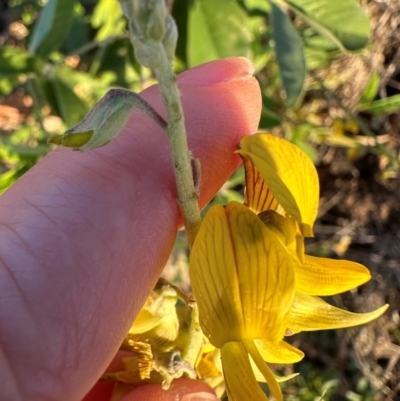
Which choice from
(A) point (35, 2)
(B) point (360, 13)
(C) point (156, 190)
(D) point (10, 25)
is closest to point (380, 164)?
(B) point (360, 13)

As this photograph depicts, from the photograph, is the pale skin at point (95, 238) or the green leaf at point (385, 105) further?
the green leaf at point (385, 105)

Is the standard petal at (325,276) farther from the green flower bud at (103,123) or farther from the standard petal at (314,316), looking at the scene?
Answer: the green flower bud at (103,123)

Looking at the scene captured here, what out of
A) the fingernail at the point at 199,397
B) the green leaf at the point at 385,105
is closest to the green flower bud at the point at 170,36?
the fingernail at the point at 199,397

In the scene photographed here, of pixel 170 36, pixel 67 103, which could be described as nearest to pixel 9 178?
pixel 67 103

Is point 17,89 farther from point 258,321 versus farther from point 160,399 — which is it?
point 258,321

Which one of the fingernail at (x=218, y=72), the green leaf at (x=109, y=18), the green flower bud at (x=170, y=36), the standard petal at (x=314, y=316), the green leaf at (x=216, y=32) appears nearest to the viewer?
the green flower bud at (x=170, y=36)

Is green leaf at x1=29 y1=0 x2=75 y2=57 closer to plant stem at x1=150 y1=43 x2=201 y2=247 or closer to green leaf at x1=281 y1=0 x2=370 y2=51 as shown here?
green leaf at x1=281 y1=0 x2=370 y2=51

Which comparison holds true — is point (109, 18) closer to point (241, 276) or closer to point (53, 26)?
point (53, 26)

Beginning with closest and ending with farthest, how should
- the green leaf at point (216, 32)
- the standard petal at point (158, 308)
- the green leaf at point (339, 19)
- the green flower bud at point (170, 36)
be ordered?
1. the green flower bud at point (170, 36)
2. the standard petal at point (158, 308)
3. the green leaf at point (339, 19)
4. the green leaf at point (216, 32)
